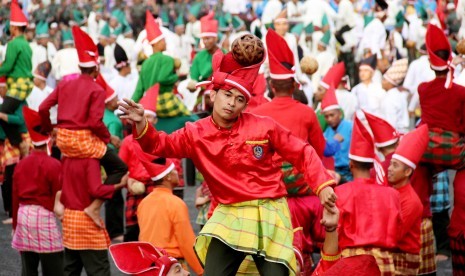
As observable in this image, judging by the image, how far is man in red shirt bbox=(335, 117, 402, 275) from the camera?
25.0 ft

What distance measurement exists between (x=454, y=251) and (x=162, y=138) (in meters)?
3.80

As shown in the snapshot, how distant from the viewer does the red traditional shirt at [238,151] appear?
6082mm

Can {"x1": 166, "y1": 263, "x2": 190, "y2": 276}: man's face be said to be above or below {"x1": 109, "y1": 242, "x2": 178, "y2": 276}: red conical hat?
below

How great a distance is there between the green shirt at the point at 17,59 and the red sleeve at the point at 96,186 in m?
4.47

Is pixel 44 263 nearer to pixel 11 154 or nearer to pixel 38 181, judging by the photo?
pixel 38 181

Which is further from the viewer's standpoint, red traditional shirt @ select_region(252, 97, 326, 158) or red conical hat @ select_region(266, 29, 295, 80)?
red conical hat @ select_region(266, 29, 295, 80)

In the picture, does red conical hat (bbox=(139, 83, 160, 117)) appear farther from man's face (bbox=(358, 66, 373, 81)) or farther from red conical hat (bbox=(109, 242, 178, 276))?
man's face (bbox=(358, 66, 373, 81))

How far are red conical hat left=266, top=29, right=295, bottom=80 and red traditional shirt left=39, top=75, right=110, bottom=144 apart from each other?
1.61m

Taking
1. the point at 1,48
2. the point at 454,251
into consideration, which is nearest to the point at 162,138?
the point at 454,251

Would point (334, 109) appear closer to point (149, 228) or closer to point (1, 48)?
point (149, 228)

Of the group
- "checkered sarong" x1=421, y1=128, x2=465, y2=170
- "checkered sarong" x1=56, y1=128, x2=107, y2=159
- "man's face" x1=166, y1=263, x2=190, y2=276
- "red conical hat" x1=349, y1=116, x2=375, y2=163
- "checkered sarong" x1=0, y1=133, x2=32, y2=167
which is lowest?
"checkered sarong" x1=0, y1=133, x2=32, y2=167

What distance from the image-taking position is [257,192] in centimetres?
612

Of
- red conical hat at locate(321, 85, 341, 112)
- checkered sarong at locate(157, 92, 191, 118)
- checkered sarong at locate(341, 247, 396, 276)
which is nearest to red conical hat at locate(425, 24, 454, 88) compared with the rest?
red conical hat at locate(321, 85, 341, 112)

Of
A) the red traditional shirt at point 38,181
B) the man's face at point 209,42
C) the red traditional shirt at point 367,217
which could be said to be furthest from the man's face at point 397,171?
the man's face at point 209,42
